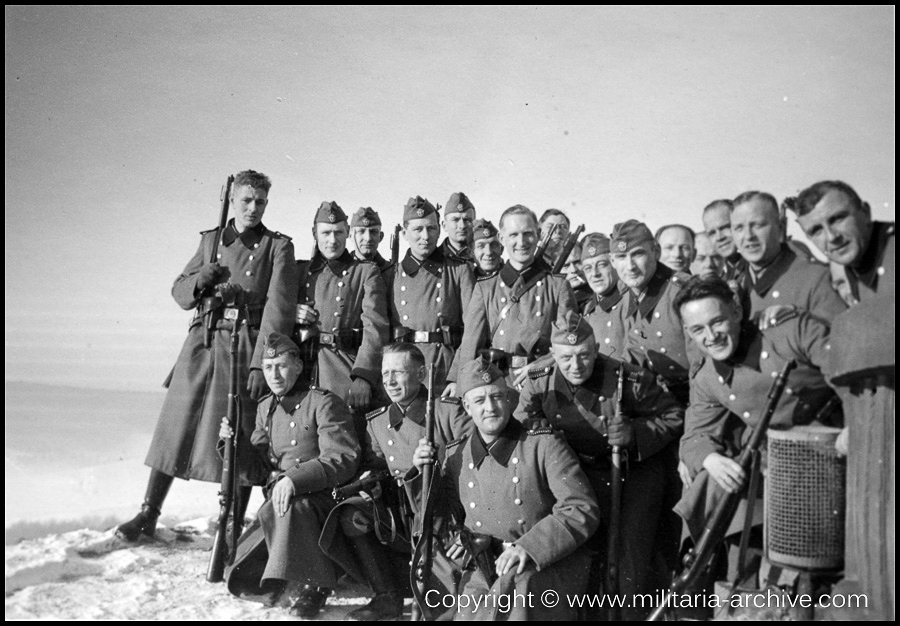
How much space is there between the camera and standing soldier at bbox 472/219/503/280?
6.31m

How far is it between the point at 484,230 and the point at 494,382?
1683 millimetres

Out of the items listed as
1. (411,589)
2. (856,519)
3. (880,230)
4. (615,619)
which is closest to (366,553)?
(411,589)

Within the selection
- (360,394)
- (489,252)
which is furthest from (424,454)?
(489,252)

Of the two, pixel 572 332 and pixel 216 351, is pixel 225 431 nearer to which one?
pixel 216 351

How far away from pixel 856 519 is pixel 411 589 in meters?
2.37

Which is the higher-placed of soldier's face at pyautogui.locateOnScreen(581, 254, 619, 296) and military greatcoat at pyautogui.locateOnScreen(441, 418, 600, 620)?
soldier's face at pyautogui.locateOnScreen(581, 254, 619, 296)

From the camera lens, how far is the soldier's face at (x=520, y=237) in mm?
5902

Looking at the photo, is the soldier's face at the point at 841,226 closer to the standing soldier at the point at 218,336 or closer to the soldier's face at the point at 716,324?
the soldier's face at the point at 716,324

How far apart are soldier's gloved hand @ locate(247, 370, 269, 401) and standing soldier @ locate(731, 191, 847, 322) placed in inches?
117

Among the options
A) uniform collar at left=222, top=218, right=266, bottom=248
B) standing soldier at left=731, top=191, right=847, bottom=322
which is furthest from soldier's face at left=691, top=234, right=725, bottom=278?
uniform collar at left=222, top=218, right=266, bottom=248

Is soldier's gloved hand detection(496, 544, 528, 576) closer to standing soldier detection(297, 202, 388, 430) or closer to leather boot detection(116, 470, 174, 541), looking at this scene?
standing soldier detection(297, 202, 388, 430)

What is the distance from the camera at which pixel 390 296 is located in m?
6.46

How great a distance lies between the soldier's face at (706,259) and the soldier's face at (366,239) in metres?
2.15

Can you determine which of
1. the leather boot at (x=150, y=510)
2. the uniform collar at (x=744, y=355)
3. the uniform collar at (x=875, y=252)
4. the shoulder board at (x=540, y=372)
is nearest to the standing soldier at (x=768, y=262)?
the uniform collar at (x=744, y=355)
